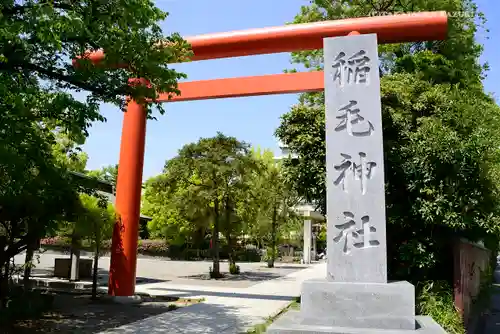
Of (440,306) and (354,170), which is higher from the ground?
(354,170)

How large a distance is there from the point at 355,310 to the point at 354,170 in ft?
5.91

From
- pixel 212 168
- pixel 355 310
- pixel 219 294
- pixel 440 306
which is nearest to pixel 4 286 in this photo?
pixel 219 294

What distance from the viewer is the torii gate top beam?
26.1 feet

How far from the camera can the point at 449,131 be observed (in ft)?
26.1

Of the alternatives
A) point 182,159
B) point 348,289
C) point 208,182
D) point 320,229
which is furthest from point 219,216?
point 320,229

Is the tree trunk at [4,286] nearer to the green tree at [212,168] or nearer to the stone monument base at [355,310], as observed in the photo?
the stone monument base at [355,310]

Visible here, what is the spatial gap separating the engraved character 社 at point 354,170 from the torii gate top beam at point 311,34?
9.85ft

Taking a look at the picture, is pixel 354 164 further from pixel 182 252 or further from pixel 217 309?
pixel 182 252

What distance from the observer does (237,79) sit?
32.6 ft

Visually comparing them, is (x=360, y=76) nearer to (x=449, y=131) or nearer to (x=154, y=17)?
(x=449, y=131)

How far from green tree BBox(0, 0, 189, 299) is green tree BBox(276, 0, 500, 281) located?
10.5 feet

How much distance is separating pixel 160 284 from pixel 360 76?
1062cm

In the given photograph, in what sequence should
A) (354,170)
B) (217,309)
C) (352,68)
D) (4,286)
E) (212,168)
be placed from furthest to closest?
1. (212,168)
2. (217,309)
3. (4,286)
4. (352,68)
5. (354,170)

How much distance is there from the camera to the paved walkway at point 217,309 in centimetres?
768
